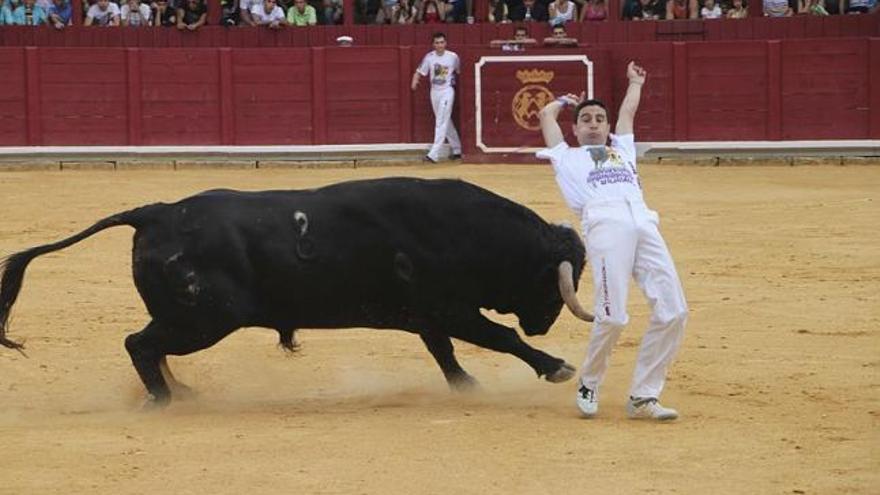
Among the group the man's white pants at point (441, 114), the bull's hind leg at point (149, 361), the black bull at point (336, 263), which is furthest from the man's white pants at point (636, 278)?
the man's white pants at point (441, 114)

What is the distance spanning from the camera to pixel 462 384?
7656 millimetres

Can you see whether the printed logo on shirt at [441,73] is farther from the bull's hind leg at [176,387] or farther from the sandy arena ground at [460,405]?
the bull's hind leg at [176,387]

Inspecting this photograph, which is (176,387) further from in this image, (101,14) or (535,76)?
(101,14)

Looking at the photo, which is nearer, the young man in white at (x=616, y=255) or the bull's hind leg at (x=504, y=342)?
the young man in white at (x=616, y=255)

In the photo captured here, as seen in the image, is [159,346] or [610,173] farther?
[159,346]

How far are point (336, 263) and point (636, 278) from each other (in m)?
1.26

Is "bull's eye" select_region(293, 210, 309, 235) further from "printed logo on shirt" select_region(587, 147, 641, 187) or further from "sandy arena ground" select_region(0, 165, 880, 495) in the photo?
"printed logo on shirt" select_region(587, 147, 641, 187)

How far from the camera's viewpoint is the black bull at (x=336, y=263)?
23.8 ft

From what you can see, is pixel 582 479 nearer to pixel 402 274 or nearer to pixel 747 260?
pixel 402 274

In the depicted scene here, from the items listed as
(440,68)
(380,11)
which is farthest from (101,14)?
(440,68)

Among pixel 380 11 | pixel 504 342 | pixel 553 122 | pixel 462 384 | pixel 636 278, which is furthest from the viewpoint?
pixel 380 11

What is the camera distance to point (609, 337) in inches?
266

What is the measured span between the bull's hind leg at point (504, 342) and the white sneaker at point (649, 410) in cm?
57

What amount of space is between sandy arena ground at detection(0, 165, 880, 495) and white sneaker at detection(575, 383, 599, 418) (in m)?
0.06
